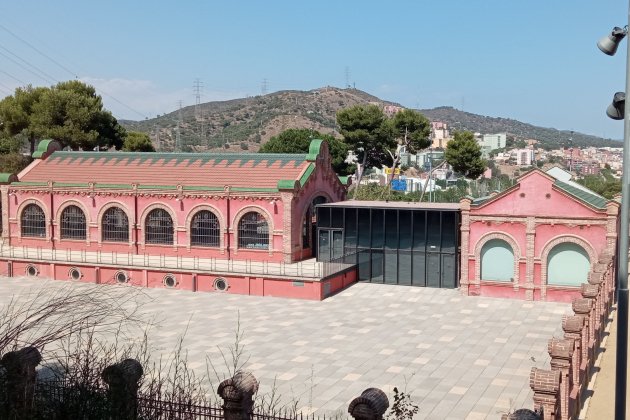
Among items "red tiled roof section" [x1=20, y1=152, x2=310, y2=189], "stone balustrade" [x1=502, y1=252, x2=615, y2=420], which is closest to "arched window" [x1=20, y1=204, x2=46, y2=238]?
"red tiled roof section" [x1=20, y1=152, x2=310, y2=189]

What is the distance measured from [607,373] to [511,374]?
3.09 m

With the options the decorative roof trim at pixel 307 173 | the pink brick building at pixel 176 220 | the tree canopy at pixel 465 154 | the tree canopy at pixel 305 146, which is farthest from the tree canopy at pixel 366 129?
the decorative roof trim at pixel 307 173

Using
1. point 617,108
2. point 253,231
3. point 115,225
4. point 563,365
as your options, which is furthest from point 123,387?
point 115,225

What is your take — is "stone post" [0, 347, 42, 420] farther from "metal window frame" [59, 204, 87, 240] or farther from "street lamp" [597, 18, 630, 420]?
"metal window frame" [59, 204, 87, 240]

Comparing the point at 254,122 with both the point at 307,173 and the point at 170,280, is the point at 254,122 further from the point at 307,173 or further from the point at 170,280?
the point at 170,280

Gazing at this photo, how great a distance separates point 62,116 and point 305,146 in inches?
872

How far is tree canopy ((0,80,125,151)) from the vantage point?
2127 inches

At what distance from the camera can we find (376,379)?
19.6 metres

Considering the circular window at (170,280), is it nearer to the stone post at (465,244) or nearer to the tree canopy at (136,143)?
the stone post at (465,244)

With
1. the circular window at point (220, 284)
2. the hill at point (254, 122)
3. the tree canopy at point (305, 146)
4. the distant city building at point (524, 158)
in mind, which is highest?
the hill at point (254, 122)

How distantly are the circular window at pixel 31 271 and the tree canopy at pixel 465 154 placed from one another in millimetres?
35468

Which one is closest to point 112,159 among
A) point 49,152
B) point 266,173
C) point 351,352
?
point 49,152

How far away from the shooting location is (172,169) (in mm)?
38656

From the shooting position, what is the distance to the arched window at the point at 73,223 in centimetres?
3897
